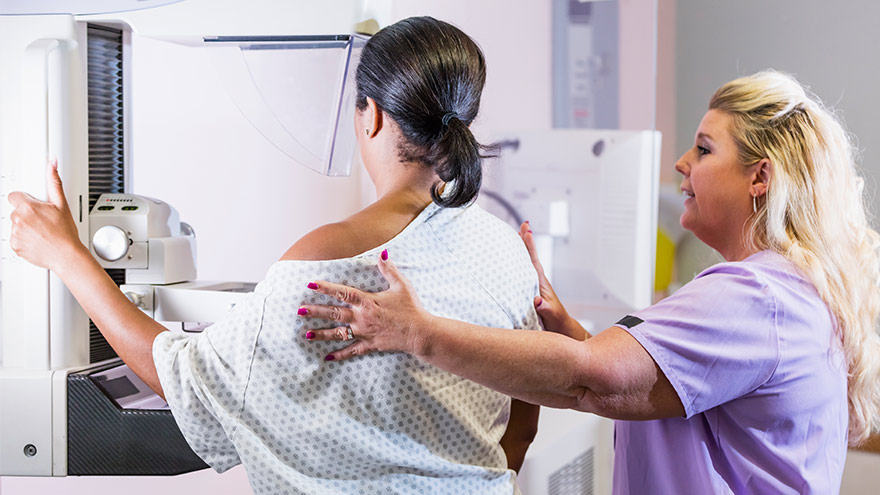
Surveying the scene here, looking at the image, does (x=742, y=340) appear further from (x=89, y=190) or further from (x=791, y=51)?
(x=791, y=51)

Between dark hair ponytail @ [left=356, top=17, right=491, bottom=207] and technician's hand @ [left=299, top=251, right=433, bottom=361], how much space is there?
0.44 ft

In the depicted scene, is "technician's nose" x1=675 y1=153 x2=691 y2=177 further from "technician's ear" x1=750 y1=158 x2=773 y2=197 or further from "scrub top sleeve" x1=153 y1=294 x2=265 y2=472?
"scrub top sleeve" x1=153 y1=294 x2=265 y2=472

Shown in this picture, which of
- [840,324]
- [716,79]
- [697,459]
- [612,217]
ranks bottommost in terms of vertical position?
[697,459]

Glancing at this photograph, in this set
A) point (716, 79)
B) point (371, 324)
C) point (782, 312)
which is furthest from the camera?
point (716, 79)

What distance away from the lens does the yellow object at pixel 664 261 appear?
10.7ft

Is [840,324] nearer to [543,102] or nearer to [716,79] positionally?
[543,102]

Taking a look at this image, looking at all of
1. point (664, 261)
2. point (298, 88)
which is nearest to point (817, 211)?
point (298, 88)

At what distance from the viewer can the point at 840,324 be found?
1.19 meters

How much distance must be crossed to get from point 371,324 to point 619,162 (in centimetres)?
163

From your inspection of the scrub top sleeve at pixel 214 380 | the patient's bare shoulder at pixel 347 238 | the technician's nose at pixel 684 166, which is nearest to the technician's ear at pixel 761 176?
the technician's nose at pixel 684 166

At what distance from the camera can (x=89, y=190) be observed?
1.38 meters

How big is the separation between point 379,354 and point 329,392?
0.24 feet

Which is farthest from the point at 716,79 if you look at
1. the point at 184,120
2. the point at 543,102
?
the point at 184,120

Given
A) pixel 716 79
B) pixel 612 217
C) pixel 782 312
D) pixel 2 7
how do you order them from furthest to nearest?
pixel 716 79 → pixel 612 217 → pixel 2 7 → pixel 782 312
